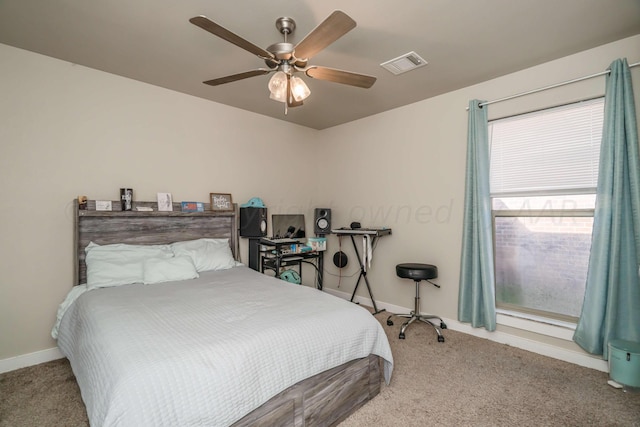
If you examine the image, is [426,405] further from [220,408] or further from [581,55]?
[581,55]

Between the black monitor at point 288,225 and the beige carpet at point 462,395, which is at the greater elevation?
the black monitor at point 288,225

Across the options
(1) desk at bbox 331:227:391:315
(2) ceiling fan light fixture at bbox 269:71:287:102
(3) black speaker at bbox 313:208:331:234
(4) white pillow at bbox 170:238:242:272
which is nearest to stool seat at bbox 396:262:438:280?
(1) desk at bbox 331:227:391:315

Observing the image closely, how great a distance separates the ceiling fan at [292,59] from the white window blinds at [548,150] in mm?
1734

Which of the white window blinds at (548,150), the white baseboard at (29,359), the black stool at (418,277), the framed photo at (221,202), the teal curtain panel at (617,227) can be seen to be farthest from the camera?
the framed photo at (221,202)

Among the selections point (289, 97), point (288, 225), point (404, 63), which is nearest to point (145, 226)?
point (288, 225)

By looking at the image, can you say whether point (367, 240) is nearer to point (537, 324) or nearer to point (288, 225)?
point (288, 225)

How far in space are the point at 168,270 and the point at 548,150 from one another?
3.59 m

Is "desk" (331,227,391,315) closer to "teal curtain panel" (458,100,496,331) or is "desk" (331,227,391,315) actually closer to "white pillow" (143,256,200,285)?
"teal curtain panel" (458,100,496,331)

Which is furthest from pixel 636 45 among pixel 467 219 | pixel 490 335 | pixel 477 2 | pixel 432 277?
pixel 490 335

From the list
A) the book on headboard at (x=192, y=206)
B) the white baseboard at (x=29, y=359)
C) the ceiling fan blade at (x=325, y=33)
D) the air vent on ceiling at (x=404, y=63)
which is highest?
the air vent on ceiling at (x=404, y=63)

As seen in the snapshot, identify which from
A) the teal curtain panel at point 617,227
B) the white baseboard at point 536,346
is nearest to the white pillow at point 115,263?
the white baseboard at point 536,346

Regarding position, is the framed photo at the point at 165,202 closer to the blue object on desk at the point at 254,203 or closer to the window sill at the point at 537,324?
the blue object on desk at the point at 254,203

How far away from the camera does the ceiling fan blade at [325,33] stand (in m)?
1.40

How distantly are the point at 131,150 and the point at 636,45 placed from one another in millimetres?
4352
